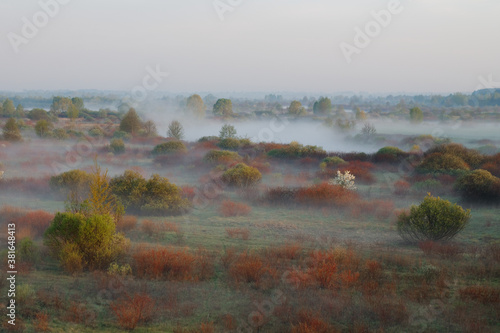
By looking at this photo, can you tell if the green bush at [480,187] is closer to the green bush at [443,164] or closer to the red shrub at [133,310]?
the green bush at [443,164]

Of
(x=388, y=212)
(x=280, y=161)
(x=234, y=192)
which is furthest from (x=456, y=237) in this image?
(x=280, y=161)

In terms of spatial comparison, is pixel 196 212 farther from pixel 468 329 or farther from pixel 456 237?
pixel 468 329

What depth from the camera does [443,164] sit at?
2111 centimetres

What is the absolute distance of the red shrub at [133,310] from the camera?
18.4 feet

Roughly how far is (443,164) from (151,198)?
1535 cm

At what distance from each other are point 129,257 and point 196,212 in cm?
525

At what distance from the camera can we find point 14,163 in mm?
24125

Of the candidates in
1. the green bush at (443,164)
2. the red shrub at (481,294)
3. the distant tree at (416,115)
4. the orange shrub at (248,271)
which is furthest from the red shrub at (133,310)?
the distant tree at (416,115)

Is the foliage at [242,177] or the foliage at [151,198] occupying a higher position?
the foliage at [242,177]

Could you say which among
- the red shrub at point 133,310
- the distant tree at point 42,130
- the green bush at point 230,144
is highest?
the distant tree at point 42,130

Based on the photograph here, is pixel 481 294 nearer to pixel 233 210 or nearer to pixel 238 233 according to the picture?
pixel 238 233

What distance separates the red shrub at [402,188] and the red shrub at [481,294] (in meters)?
10.1

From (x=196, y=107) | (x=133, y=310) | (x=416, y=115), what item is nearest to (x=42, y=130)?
(x=133, y=310)

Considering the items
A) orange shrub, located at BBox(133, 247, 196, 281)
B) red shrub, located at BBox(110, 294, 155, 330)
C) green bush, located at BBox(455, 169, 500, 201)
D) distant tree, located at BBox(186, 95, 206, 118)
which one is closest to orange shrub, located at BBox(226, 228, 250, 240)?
orange shrub, located at BBox(133, 247, 196, 281)
